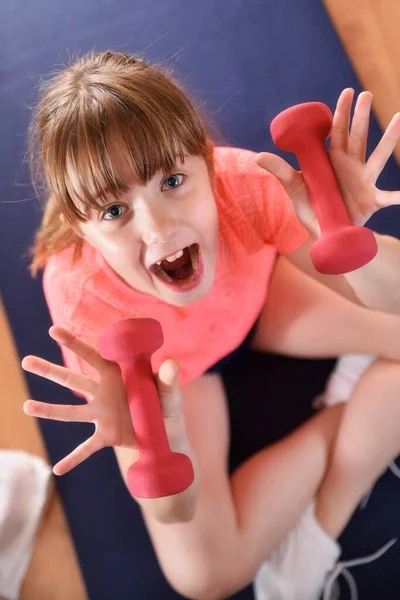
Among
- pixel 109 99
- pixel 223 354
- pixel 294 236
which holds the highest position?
pixel 109 99

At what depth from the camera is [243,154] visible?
0.82 m

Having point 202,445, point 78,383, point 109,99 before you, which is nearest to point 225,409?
point 202,445

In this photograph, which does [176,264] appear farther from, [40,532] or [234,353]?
[40,532]

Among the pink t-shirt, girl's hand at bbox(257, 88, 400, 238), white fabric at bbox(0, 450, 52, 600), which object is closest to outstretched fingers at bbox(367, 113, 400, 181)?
girl's hand at bbox(257, 88, 400, 238)

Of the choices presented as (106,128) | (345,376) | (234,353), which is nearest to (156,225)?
(106,128)

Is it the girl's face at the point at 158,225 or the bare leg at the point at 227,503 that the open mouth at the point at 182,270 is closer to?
the girl's face at the point at 158,225

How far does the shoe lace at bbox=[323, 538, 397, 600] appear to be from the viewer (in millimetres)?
876

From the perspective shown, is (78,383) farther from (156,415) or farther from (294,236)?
(294,236)

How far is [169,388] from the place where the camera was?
2.13ft

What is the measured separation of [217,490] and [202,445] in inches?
2.6

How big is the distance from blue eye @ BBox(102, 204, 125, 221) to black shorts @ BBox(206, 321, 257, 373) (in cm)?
33

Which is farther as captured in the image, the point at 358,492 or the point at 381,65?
the point at 381,65

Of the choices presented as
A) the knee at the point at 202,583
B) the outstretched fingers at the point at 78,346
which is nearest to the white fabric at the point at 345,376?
the knee at the point at 202,583

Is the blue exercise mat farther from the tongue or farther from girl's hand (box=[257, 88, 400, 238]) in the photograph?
girl's hand (box=[257, 88, 400, 238])
